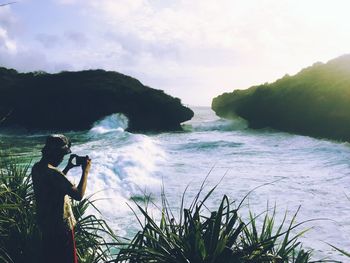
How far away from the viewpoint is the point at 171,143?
2831 centimetres

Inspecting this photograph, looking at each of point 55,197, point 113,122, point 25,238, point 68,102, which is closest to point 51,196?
point 55,197

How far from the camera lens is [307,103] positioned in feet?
112

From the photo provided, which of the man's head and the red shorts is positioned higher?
the man's head

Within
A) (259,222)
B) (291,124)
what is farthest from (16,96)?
(259,222)

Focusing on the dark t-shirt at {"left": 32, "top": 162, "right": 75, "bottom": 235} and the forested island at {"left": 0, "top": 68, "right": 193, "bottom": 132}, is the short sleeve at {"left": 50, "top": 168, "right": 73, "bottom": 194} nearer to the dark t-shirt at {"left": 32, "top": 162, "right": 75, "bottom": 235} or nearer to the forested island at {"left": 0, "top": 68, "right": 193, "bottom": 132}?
the dark t-shirt at {"left": 32, "top": 162, "right": 75, "bottom": 235}

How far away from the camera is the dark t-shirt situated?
159 inches

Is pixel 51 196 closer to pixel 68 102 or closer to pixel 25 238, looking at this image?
pixel 25 238

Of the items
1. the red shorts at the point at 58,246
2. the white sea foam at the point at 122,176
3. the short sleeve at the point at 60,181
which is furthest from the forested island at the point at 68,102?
the short sleeve at the point at 60,181

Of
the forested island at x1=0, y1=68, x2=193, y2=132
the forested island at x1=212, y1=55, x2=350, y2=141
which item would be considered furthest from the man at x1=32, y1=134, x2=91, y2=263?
the forested island at x1=0, y1=68, x2=193, y2=132

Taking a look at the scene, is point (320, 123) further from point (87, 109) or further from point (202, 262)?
point (202, 262)

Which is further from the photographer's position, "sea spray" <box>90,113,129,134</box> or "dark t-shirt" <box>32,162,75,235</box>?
"sea spray" <box>90,113,129,134</box>

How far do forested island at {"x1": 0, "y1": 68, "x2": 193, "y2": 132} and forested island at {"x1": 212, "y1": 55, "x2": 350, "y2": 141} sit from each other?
8.03 m

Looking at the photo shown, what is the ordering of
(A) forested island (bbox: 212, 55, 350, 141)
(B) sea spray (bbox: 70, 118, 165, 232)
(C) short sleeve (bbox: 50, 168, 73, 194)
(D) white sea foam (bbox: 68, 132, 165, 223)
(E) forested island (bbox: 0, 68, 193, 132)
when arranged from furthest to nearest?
1. (E) forested island (bbox: 0, 68, 193, 132)
2. (A) forested island (bbox: 212, 55, 350, 141)
3. (D) white sea foam (bbox: 68, 132, 165, 223)
4. (B) sea spray (bbox: 70, 118, 165, 232)
5. (C) short sleeve (bbox: 50, 168, 73, 194)

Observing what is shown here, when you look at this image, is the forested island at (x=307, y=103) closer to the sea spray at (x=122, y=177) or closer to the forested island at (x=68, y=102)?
the forested island at (x=68, y=102)
